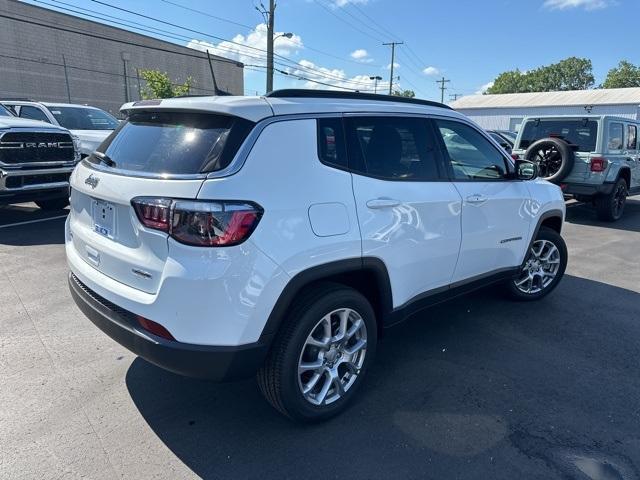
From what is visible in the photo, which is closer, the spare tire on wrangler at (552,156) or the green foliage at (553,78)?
the spare tire on wrangler at (552,156)

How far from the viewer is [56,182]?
24.5ft

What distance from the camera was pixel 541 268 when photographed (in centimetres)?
467

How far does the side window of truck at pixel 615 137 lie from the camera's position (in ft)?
28.7

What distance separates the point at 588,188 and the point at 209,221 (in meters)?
8.65

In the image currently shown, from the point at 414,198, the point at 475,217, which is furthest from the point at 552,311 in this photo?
the point at 414,198

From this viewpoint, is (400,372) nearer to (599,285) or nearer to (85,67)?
(599,285)

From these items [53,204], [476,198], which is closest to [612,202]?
[476,198]

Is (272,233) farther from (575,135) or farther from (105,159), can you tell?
(575,135)

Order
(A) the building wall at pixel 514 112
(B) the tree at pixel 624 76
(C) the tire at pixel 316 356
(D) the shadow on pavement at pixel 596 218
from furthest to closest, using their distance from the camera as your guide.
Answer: (B) the tree at pixel 624 76 → (A) the building wall at pixel 514 112 → (D) the shadow on pavement at pixel 596 218 → (C) the tire at pixel 316 356

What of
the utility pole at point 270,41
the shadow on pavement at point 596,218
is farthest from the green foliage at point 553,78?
the shadow on pavement at point 596,218

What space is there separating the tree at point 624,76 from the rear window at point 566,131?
8740 centimetres

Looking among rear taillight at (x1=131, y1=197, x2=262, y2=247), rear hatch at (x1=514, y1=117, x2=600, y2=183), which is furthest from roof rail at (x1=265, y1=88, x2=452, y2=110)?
rear hatch at (x1=514, y1=117, x2=600, y2=183)

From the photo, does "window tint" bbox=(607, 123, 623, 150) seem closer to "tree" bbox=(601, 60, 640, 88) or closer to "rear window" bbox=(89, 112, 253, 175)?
"rear window" bbox=(89, 112, 253, 175)

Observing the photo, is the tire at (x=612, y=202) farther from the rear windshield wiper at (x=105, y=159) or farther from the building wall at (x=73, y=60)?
the building wall at (x=73, y=60)
